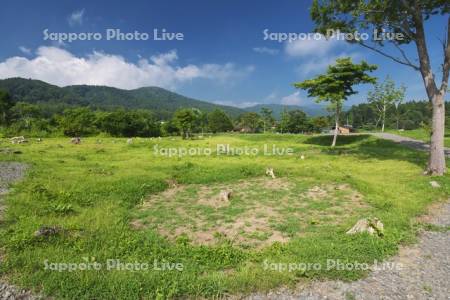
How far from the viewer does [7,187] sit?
31.5ft

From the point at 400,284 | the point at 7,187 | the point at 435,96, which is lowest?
the point at 400,284

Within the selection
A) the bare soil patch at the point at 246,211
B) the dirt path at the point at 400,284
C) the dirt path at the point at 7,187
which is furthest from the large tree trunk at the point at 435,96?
the dirt path at the point at 7,187

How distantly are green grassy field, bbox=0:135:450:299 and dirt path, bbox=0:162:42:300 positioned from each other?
0.16 m

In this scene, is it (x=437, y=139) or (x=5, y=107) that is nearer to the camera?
(x=437, y=139)

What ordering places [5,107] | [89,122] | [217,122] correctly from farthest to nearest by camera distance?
[217,122] < [5,107] < [89,122]

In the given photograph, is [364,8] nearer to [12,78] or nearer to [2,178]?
[2,178]

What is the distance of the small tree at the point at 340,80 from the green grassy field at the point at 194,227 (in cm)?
1522

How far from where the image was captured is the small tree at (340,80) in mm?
25328

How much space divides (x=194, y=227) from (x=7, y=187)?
779cm

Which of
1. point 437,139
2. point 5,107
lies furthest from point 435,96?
point 5,107

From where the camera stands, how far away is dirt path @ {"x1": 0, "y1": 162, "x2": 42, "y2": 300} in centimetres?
402

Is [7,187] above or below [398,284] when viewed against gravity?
above

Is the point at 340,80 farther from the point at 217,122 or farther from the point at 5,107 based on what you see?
the point at 217,122

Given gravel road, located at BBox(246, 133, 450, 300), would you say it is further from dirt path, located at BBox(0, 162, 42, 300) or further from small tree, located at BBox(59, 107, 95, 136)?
small tree, located at BBox(59, 107, 95, 136)
